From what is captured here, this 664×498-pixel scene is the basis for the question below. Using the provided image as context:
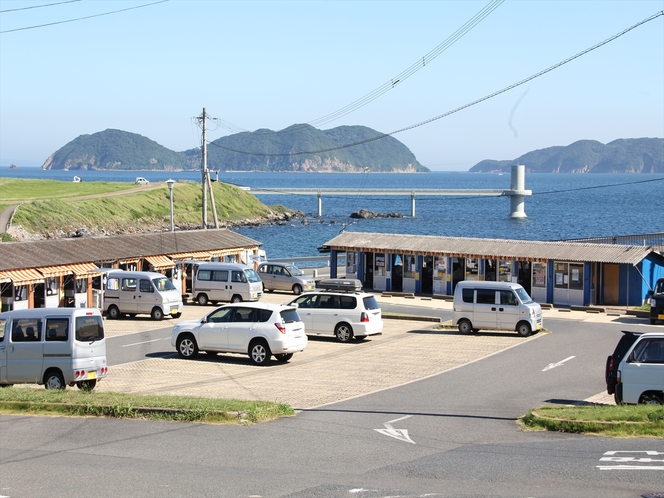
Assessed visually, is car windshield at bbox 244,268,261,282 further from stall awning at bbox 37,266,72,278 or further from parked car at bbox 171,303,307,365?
parked car at bbox 171,303,307,365

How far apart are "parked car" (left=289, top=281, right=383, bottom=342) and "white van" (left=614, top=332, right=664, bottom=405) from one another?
11.7m

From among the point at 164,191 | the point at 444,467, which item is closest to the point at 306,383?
the point at 444,467

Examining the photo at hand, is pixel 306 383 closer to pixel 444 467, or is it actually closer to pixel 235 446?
pixel 235 446

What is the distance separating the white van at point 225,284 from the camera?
3634 centimetres

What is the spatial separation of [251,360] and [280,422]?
26.3 ft

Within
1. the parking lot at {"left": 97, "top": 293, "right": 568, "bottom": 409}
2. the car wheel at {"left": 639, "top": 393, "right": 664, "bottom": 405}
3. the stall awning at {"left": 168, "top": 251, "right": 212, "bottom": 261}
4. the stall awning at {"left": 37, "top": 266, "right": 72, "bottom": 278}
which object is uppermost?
the stall awning at {"left": 168, "top": 251, "right": 212, "bottom": 261}

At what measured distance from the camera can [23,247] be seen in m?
32.8

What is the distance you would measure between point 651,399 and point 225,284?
23.6 metres

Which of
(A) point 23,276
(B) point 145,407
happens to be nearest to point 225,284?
(A) point 23,276

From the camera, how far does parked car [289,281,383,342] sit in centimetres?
2670

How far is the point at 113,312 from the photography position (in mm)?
33000

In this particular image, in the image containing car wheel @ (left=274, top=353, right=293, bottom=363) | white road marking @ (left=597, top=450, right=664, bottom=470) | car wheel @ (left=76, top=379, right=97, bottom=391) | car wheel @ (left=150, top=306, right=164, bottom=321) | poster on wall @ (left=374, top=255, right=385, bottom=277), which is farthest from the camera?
poster on wall @ (left=374, top=255, right=385, bottom=277)

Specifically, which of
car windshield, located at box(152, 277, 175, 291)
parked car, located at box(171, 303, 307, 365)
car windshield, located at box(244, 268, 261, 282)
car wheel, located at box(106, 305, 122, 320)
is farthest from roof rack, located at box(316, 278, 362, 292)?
parked car, located at box(171, 303, 307, 365)

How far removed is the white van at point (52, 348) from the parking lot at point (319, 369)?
0.95 metres
